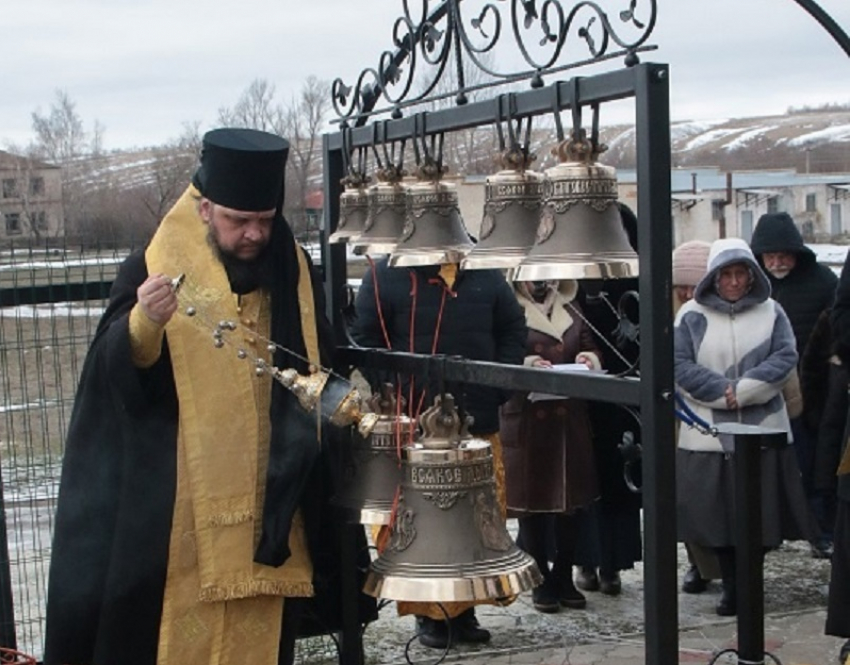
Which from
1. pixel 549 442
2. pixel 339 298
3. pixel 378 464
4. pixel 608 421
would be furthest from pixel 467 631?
pixel 378 464

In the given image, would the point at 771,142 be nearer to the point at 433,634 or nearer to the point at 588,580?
the point at 588,580

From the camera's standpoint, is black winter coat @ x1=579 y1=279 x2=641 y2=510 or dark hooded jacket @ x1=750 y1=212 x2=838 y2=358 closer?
black winter coat @ x1=579 y1=279 x2=641 y2=510

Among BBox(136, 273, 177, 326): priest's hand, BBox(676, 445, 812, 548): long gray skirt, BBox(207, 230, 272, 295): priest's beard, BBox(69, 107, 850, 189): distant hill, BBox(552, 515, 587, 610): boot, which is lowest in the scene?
BBox(552, 515, 587, 610): boot

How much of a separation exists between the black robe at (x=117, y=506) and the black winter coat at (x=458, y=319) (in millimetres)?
1419

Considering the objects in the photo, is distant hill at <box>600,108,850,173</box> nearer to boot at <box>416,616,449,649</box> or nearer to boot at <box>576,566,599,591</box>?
boot at <box>576,566,599,591</box>

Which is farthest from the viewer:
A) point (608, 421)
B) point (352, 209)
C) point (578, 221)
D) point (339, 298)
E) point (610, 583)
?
point (610, 583)

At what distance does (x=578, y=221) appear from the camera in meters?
3.08

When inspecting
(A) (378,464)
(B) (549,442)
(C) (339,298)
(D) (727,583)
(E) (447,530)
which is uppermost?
(C) (339,298)

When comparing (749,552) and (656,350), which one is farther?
(749,552)

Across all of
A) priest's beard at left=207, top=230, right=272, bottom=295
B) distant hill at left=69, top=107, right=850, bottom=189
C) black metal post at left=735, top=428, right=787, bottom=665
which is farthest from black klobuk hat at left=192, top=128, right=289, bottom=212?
distant hill at left=69, top=107, right=850, bottom=189

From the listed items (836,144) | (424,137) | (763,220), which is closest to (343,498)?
(424,137)

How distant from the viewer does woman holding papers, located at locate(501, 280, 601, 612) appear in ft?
20.5

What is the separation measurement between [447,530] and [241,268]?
0.99 metres

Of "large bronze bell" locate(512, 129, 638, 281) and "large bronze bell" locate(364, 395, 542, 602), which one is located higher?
"large bronze bell" locate(512, 129, 638, 281)
